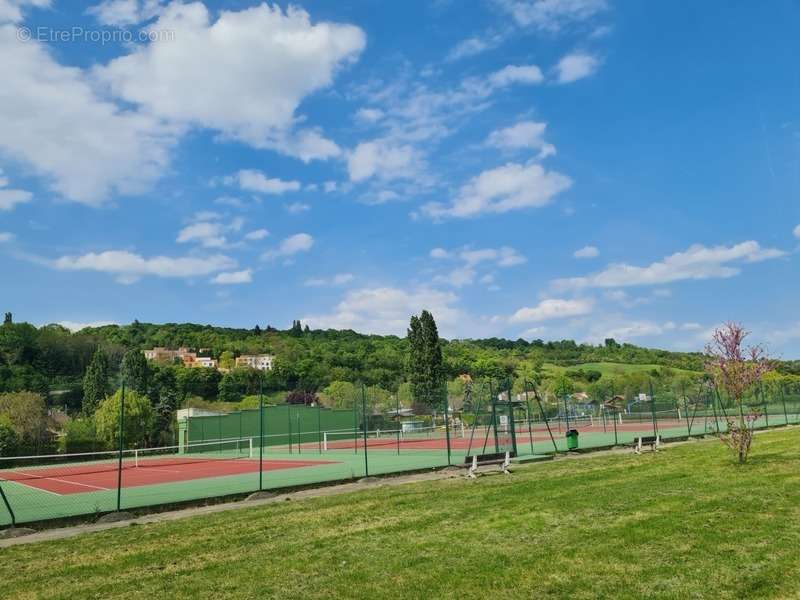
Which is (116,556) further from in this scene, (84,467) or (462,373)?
(462,373)

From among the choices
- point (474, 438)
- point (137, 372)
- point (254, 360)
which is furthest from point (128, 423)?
point (254, 360)

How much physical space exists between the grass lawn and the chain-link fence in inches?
140

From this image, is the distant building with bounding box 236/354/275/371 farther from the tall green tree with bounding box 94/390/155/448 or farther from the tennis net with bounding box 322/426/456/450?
the tennis net with bounding box 322/426/456/450

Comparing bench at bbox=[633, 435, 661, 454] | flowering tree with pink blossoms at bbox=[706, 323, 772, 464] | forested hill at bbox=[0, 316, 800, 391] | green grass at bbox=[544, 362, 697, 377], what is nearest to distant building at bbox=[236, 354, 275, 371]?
forested hill at bbox=[0, 316, 800, 391]

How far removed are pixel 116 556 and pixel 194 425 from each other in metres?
38.3

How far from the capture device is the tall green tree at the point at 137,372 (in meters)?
84.5

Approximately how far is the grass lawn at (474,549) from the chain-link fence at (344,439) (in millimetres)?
3550

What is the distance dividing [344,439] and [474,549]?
1651 inches

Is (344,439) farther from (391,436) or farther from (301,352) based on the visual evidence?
(301,352)

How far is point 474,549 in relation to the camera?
720cm

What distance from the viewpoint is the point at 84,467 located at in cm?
3928

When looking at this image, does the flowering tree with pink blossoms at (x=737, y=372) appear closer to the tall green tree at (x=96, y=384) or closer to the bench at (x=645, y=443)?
the bench at (x=645, y=443)

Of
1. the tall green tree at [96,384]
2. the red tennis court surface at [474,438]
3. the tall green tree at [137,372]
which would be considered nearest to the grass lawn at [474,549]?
the red tennis court surface at [474,438]

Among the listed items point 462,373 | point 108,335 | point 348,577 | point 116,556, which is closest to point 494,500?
Result: point 348,577
